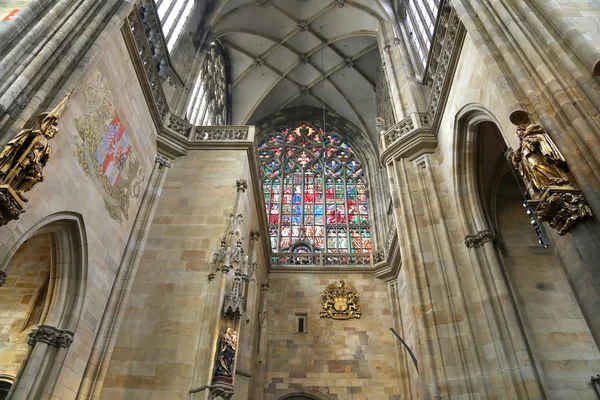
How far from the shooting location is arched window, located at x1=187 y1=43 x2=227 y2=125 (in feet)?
45.1

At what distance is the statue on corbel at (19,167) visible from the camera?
4.37 m

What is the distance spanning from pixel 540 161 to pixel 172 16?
11.2m

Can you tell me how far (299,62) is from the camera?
59.9 feet

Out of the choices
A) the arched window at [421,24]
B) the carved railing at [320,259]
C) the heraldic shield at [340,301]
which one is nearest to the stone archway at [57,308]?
the heraldic shield at [340,301]

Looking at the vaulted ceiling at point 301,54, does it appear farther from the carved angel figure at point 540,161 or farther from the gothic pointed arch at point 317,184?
the carved angel figure at point 540,161

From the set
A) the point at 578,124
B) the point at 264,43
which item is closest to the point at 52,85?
the point at 578,124

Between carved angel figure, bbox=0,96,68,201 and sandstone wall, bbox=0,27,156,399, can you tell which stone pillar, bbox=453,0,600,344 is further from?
sandstone wall, bbox=0,27,156,399

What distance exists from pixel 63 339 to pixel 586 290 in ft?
23.6

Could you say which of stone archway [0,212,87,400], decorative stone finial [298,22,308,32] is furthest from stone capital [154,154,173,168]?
decorative stone finial [298,22,308,32]

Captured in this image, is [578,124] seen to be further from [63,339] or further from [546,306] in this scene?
[63,339]

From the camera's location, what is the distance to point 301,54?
59.2 ft

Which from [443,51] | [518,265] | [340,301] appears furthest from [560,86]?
[340,301]

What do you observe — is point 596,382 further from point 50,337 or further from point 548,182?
point 50,337

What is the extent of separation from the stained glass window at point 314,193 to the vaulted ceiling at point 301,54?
1.64 meters
